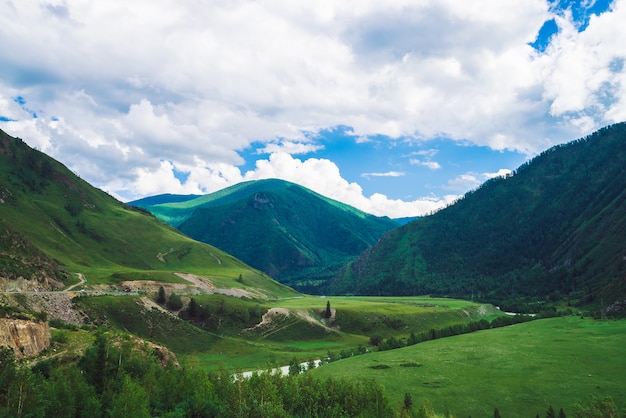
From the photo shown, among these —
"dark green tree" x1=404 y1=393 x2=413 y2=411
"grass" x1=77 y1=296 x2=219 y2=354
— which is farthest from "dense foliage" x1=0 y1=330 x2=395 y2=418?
"grass" x1=77 y1=296 x2=219 y2=354

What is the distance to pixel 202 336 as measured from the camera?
575 ft

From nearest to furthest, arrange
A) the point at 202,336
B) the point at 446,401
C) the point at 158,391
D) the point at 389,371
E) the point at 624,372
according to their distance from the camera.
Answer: the point at 158,391 → the point at 446,401 → the point at 624,372 → the point at 389,371 → the point at 202,336

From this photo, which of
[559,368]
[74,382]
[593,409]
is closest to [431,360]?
[559,368]

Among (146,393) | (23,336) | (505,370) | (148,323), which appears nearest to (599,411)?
(505,370)

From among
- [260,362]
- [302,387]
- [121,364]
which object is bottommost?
[260,362]

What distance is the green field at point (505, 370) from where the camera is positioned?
97.4 metres

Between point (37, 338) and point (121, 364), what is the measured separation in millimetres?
17458

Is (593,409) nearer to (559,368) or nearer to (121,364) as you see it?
(559,368)

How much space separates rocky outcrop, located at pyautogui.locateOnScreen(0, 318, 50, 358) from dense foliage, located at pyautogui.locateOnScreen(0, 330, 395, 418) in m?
5.06

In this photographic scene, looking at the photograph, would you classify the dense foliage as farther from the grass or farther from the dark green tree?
the grass

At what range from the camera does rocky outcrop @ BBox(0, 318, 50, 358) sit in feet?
240

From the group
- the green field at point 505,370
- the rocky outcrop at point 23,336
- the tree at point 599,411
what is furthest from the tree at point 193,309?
the tree at point 599,411

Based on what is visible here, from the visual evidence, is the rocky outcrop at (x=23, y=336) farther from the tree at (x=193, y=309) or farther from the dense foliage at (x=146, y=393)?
the tree at (x=193, y=309)

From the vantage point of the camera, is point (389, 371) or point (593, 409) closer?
point (593, 409)
